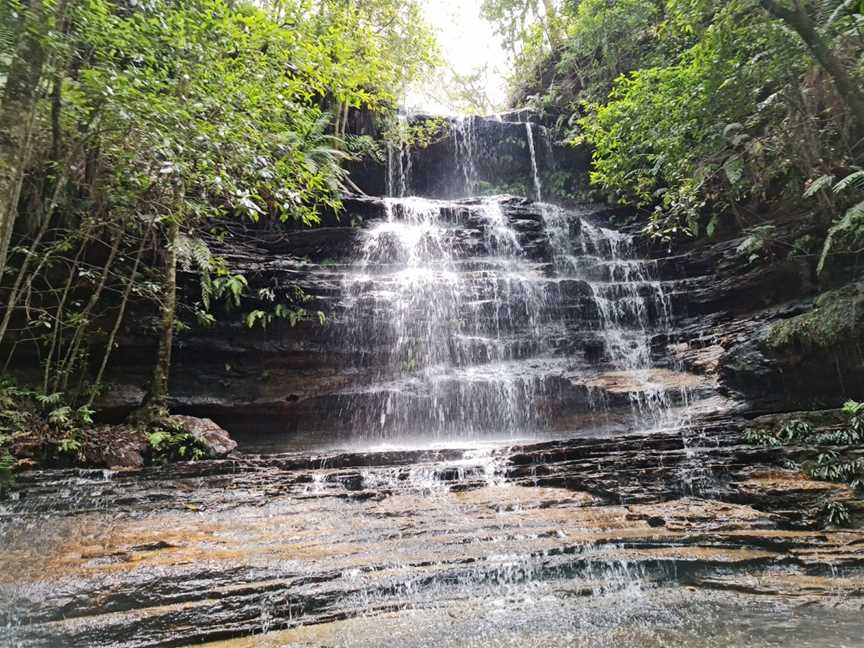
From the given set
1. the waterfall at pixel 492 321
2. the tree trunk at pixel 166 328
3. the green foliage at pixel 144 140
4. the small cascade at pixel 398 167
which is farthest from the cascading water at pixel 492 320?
the green foliage at pixel 144 140

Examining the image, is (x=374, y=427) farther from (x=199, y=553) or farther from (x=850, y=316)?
(x=850, y=316)

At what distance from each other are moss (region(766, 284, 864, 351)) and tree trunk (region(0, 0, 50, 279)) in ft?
31.3

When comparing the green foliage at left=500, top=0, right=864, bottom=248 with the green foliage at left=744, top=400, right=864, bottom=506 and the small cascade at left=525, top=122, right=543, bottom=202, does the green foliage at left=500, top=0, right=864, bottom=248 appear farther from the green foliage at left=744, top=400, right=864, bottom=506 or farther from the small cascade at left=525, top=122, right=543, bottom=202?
the small cascade at left=525, top=122, right=543, bottom=202

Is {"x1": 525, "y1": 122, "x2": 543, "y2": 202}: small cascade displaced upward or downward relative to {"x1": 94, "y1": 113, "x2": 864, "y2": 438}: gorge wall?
upward

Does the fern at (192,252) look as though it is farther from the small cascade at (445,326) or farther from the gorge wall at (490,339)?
the small cascade at (445,326)

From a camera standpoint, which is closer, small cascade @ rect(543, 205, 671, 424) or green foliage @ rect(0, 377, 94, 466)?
green foliage @ rect(0, 377, 94, 466)

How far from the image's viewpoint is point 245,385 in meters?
9.59

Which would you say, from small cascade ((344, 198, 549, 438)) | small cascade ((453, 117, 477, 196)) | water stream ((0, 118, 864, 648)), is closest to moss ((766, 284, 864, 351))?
water stream ((0, 118, 864, 648))

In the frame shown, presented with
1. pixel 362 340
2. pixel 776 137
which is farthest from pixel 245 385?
pixel 776 137

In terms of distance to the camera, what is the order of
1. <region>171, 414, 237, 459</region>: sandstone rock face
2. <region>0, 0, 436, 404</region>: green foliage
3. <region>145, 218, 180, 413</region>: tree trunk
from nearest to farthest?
<region>0, 0, 436, 404</region>: green foliage < <region>171, 414, 237, 459</region>: sandstone rock face < <region>145, 218, 180, 413</region>: tree trunk

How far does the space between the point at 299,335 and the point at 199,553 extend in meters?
6.50

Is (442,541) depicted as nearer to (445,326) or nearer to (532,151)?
(445,326)

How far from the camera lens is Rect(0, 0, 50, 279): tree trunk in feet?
12.4

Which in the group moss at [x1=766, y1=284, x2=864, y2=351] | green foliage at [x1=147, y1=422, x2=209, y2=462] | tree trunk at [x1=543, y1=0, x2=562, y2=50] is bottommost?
green foliage at [x1=147, y1=422, x2=209, y2=462]
